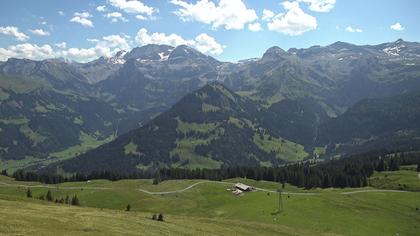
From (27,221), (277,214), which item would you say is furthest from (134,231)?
(277,214)

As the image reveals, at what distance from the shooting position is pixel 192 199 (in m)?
Answer: 200

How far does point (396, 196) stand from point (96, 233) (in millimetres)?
156000

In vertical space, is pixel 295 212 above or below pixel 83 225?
below

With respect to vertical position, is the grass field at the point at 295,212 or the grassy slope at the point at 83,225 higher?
the grassy slope at the point at 83,225

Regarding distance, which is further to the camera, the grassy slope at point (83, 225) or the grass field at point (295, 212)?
the grass field at point (295, 212)

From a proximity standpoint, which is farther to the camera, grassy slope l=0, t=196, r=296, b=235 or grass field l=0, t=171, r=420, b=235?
grass field l=0, t=171, r=420, b=235

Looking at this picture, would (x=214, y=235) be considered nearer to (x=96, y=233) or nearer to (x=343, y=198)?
(x=96, y=233)

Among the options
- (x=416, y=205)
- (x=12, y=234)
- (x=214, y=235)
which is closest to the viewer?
(x=12, y=234)

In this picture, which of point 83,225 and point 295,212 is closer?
point 83,225

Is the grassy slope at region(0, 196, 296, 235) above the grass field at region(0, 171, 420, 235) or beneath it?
above

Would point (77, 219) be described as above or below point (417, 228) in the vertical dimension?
above

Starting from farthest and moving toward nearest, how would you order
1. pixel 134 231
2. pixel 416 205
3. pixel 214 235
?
pixel 416 205, pixel 214 235, pixel 134 231

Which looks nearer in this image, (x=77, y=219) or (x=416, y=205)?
Result: (x=77, y=219)

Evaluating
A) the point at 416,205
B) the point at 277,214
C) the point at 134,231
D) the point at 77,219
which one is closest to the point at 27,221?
the point at 77,219
